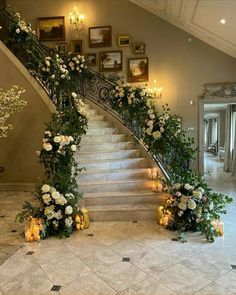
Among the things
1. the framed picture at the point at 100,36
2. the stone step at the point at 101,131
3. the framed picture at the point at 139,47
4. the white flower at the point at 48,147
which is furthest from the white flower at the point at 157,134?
the framed picture at the point at 100,36

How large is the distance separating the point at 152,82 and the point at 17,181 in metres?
5.09

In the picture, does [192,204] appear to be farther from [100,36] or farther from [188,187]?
[100,36]

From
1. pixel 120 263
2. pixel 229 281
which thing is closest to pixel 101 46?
pixel 120 263

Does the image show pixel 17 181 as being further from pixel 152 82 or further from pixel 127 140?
pixel 152 82

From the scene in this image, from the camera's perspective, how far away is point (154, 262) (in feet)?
10.0

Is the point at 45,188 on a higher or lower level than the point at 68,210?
higher

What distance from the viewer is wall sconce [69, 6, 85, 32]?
8.45 metres

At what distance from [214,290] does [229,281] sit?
25cm

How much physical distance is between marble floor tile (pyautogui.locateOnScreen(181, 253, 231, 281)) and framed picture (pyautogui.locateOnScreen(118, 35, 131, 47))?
7.10m

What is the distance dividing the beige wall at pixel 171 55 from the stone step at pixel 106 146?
3.06 meters

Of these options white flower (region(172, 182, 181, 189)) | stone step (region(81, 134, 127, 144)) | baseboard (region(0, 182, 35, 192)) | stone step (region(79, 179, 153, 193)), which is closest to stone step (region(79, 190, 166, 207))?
stone step (region(79, 179, 153, 193))

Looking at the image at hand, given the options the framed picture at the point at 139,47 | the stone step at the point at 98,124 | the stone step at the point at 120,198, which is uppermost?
the framed picture at the point at 139,47

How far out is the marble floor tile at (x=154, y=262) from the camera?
114 inches

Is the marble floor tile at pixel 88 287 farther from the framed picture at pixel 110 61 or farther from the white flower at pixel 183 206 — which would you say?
the framed picture at pixel 110 61
